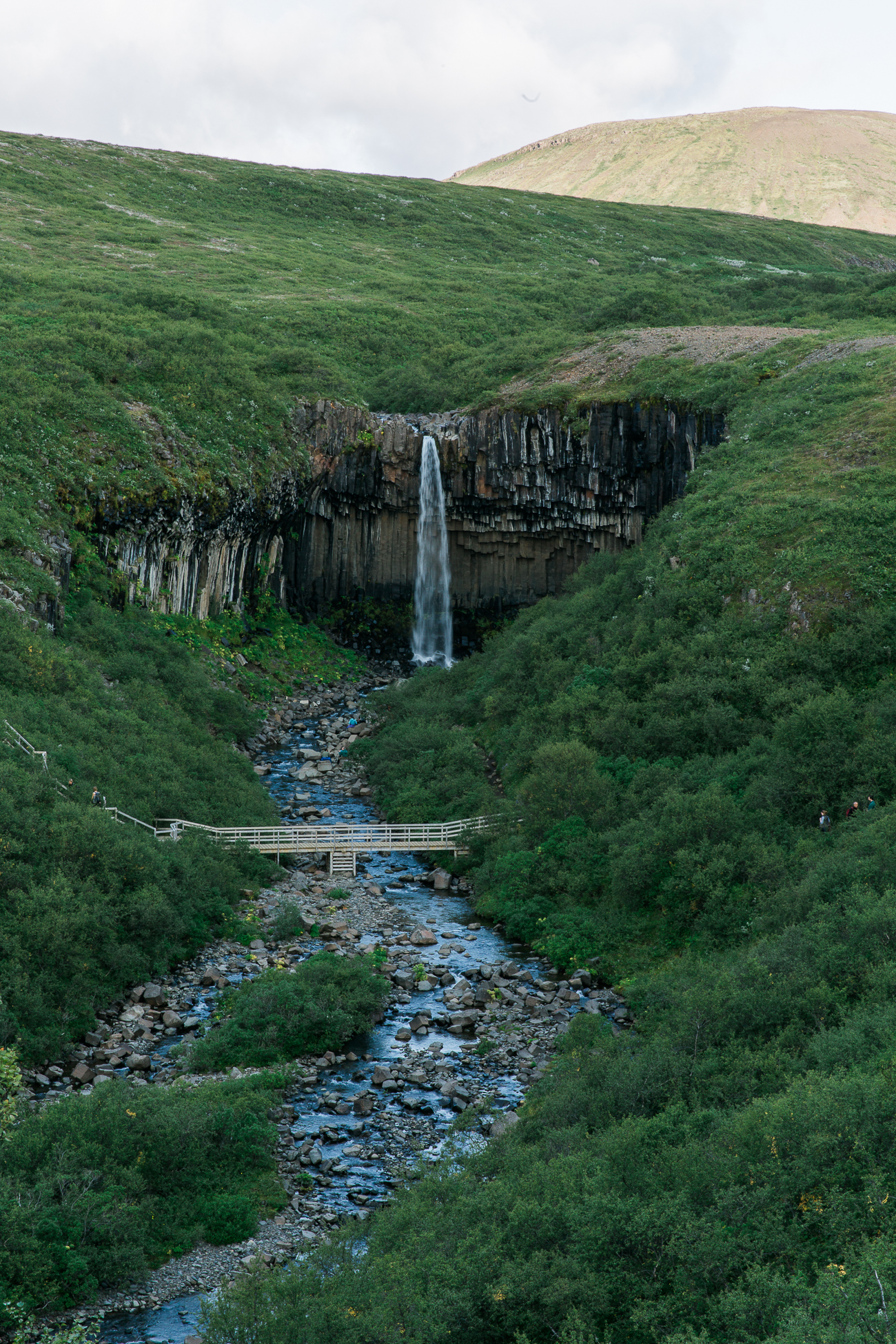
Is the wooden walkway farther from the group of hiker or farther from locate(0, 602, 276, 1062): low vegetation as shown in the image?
the group of hiker

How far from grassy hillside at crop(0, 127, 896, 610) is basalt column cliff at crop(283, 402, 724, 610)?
11.4 ft

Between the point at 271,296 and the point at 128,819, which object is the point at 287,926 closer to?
the point at 128,819

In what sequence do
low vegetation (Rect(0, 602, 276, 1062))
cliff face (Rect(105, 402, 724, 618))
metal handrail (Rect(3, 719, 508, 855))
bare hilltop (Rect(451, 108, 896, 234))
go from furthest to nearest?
bare hilltop (Rect(451, 108, 896, 234)) < cliff face (Rect(105, 402, 724, 618)) < metal handrail (Rect(3, 719, 508, 855)) < low vegetation (Rect(0, 602, 276, 1062))

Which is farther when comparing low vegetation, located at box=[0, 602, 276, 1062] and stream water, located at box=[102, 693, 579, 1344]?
low vegetation, located at box=[0, 602, 276, 1062]

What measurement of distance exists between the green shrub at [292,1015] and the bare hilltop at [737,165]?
141768 mm

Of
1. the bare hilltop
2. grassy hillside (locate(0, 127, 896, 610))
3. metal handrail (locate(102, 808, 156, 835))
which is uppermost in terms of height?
the bare hilltop

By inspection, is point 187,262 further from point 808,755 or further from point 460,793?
point 808,755

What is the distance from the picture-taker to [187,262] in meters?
79.1

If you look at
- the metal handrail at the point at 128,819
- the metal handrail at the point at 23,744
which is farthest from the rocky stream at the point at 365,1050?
the metal handrail at the point at 23,744

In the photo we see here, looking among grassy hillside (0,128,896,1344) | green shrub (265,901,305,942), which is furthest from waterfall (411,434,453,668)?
green shrub (265,901,305,942)

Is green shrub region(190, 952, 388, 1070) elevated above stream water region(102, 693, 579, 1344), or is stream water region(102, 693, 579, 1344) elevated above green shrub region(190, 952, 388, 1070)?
green shrub region(190, 952, 388, 1070)

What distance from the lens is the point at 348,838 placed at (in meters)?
34.4

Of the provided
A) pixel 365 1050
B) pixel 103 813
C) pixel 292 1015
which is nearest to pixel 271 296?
pixel 103 813

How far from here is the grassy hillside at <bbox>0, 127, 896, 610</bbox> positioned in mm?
45469
